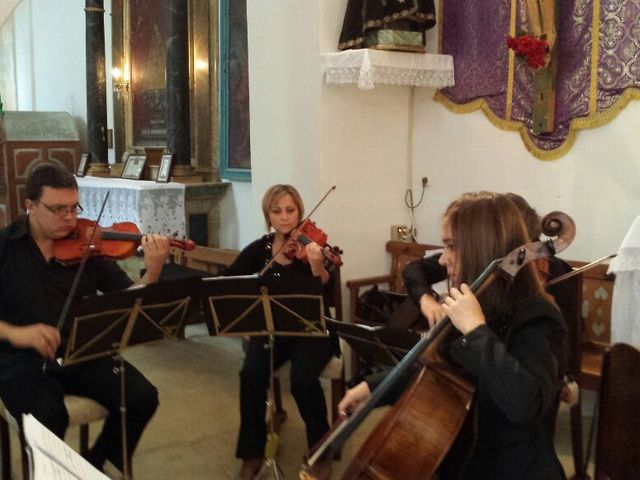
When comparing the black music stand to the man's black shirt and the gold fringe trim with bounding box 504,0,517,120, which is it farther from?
the gold fringe trim with bounding box 504,0,517,120

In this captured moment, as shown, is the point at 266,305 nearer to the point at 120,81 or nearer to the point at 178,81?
the point at 178,81

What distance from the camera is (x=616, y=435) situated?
1.79m

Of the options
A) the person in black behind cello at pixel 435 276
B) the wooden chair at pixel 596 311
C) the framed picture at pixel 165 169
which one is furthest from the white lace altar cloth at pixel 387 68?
the framed picture at pixel 165 169

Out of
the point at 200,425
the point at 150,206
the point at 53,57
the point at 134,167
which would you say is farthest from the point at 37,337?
the point at 53,57

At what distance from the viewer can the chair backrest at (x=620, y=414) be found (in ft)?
5.70

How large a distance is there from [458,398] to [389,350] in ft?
2.60

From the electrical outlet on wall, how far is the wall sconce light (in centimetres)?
414

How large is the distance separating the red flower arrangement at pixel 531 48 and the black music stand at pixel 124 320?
6.43 ft

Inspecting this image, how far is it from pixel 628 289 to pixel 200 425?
83.8 inches

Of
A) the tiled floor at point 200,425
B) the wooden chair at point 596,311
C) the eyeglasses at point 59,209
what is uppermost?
the eyeglasses at point 59,209

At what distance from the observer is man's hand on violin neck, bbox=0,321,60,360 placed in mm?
2479

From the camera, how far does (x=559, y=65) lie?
3.55 meters

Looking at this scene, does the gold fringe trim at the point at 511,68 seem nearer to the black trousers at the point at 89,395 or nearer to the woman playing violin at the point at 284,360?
the woman playing violin at the point at 284,360

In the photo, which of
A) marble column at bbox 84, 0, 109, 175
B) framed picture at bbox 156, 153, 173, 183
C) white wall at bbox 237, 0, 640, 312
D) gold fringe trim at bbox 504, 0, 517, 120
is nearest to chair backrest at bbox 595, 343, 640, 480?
white wall at bbox 237, 0, 640, 312
